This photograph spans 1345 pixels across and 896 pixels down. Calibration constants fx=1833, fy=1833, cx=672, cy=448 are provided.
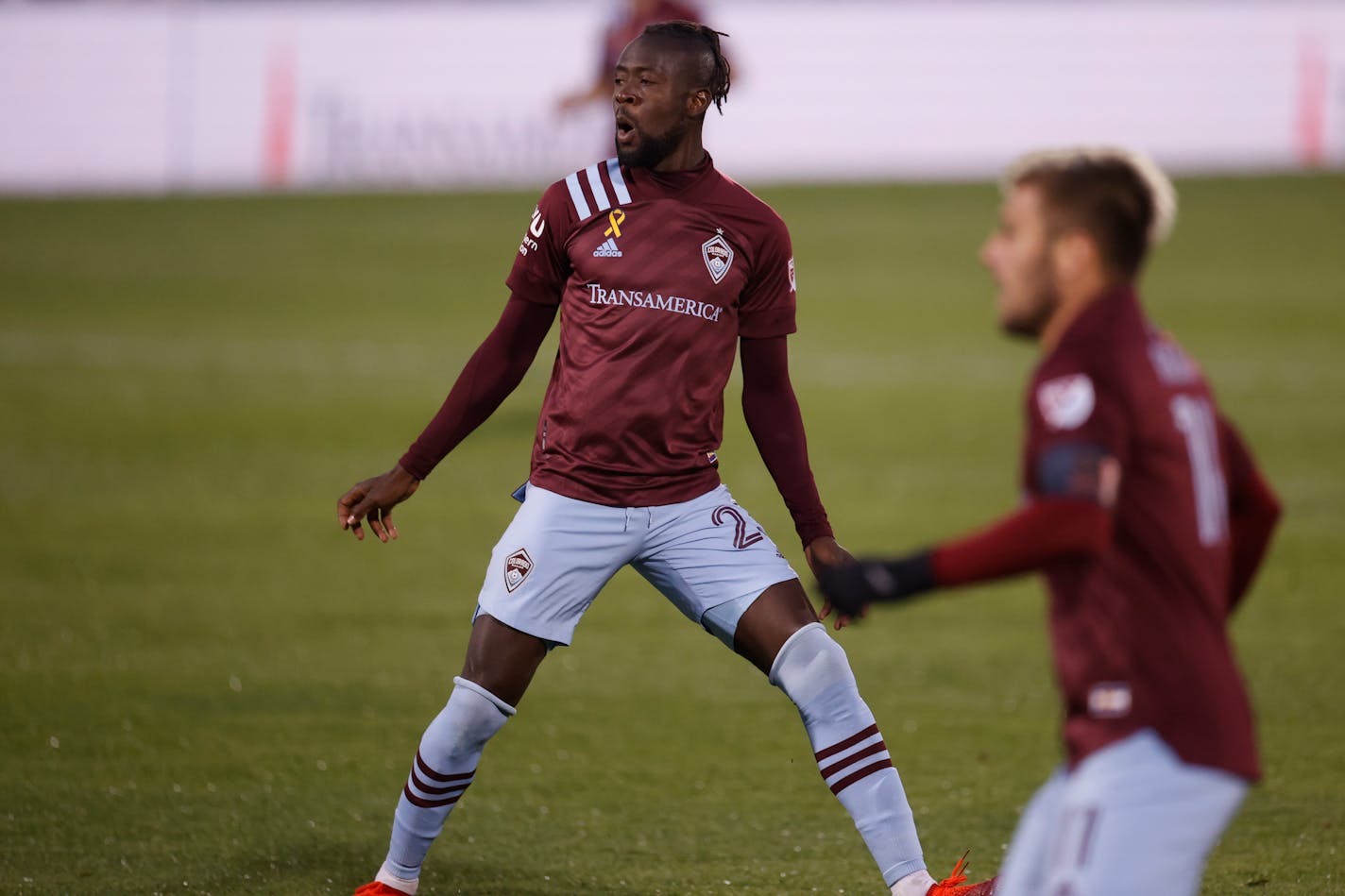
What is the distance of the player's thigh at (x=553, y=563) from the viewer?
4.93 meters

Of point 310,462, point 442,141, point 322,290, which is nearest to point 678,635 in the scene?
point 310,462

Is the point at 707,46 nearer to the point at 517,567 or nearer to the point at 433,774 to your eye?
the point at 517,567

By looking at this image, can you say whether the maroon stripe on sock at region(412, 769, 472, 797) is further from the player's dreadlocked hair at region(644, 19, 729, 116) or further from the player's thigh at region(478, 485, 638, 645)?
the player's dreadlocked hair at region(644, 19, 729, 116)

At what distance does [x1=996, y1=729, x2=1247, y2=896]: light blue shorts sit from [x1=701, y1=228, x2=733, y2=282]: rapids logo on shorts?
2.05 m

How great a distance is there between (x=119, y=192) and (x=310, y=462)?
11.0 meters

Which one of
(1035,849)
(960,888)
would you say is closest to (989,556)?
(1035,849)

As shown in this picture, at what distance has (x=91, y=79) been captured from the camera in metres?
21.0

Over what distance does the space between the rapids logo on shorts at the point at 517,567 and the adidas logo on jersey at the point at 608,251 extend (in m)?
0.82

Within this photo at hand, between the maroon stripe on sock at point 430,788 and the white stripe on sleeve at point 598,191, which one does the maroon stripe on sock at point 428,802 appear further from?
the white stripe on sleeve at point 598,191

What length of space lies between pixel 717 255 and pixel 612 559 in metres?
0.88

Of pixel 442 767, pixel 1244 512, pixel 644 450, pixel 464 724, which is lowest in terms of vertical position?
pixel 442 767

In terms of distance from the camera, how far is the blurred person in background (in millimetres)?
12266

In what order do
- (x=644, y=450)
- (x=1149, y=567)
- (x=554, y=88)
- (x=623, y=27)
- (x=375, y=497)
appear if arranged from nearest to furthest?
(x=1149, y=567) < (x=644, y=450) < (x=375, y=497) < (x=623, y=27) < (x=554, y=88)

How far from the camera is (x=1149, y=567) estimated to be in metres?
3.33
